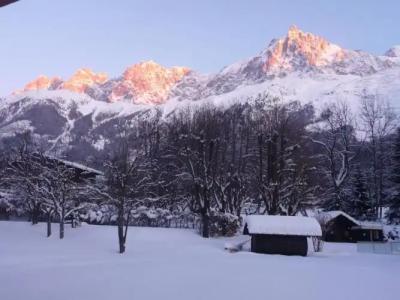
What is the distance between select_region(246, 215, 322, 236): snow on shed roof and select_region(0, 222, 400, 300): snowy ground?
2097 millimetres

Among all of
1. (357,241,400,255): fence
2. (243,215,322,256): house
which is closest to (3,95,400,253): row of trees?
(243,215,322,256): house

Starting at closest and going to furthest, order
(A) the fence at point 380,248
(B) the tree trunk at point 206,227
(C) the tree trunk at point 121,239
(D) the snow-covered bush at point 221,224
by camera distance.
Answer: (C) the tree trunk at point 121,239, (A) the fence at point 380,248, (B) the tree trunk at point 206,227, (D) the snow-covered bush at point 221,224

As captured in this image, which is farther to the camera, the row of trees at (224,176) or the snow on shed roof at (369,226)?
the snow on shed roof at (369,226)

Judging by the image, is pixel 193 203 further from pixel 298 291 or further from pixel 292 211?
pixel 298 291

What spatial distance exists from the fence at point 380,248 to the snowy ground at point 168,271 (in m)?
1.13

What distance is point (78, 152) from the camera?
13150 cm

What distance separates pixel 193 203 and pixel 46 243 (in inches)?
729

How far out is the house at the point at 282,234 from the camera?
118 feet

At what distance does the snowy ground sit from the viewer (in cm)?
1786

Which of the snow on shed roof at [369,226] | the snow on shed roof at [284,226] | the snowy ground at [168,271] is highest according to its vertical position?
the snow on shed roof at [284,226]

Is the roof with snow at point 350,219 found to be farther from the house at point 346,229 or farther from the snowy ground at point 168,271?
the snowy ground at point 168,271

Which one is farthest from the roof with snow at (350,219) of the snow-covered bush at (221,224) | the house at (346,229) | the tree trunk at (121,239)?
the tree trunk at (121,239)

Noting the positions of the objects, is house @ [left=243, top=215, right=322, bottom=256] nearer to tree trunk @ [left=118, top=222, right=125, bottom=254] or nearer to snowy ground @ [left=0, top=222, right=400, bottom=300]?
snowy ground @ [left=0, top=222, right=400, bottom=300]

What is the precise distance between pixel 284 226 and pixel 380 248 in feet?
28.5
